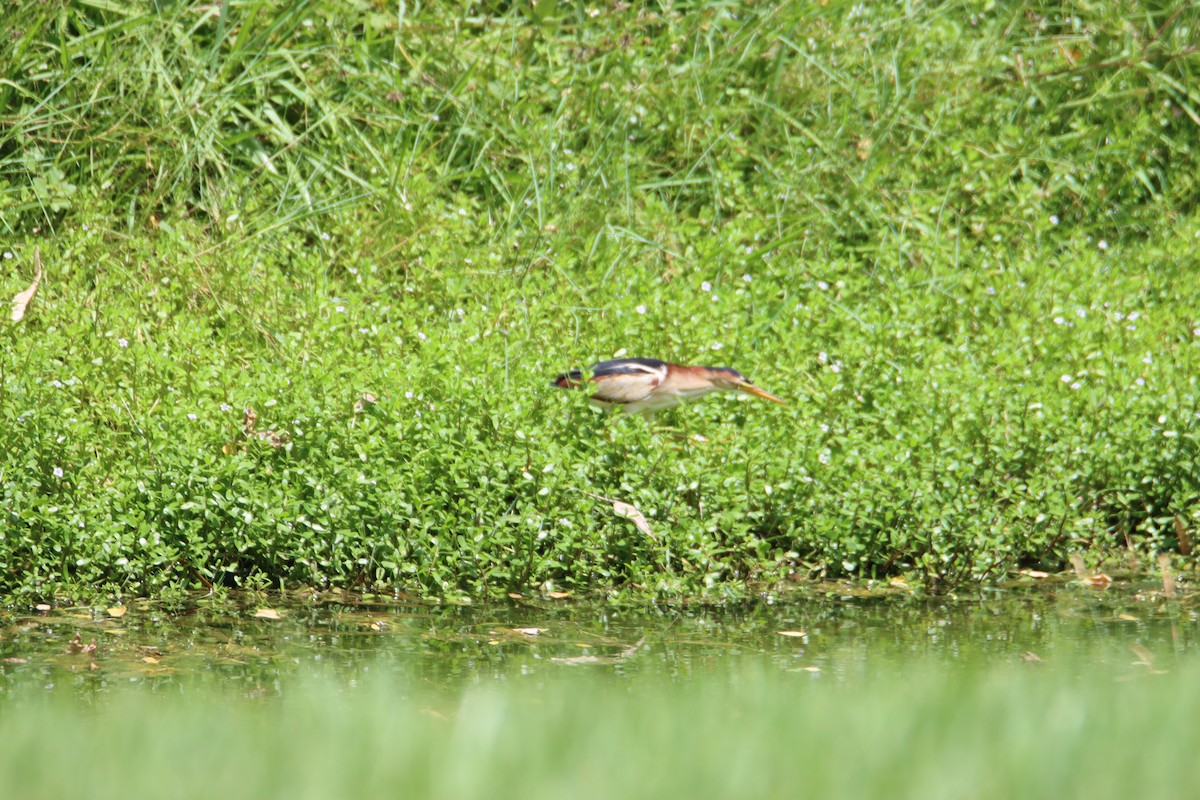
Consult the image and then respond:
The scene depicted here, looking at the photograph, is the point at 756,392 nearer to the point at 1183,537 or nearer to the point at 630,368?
the point at 630,368

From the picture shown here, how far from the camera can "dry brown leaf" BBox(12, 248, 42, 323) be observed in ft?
19.9

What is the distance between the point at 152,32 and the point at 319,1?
3.03 feet

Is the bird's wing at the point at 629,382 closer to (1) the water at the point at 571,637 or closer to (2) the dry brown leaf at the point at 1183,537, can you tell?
(1) the water at the point at 571,637

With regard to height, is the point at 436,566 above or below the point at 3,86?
below

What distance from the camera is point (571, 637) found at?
4.36 metres

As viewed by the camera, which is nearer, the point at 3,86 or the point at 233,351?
the point at 233,351

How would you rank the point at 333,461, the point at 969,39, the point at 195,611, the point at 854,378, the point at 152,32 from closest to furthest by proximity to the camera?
the point at 195,611 < the point at 333,461 < the point at 854,378 < the point at 152,32 < the point at 969,39

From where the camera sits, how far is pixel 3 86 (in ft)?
23.2

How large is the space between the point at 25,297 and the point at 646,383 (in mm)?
2911

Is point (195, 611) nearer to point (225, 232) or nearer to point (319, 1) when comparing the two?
point (225, 232)

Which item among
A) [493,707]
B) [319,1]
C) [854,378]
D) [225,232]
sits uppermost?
[319,1]

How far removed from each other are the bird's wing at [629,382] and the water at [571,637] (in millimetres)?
894

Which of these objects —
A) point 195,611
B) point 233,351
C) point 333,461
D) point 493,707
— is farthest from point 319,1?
point 493,707

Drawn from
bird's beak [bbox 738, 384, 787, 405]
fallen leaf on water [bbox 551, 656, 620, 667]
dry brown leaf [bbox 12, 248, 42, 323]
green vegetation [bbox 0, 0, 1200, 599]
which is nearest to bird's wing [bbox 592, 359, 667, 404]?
green vegetation [bbox 0, 0, 1200, 599]
